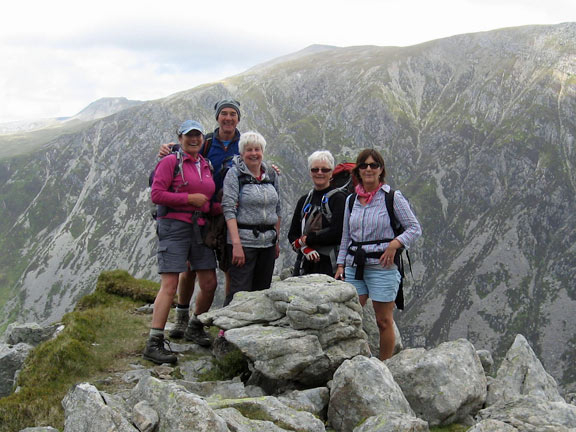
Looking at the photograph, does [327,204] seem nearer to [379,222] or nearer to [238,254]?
[379,222]

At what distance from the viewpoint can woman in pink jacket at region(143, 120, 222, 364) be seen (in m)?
10.1

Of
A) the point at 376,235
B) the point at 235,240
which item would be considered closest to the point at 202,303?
the point at 235,240

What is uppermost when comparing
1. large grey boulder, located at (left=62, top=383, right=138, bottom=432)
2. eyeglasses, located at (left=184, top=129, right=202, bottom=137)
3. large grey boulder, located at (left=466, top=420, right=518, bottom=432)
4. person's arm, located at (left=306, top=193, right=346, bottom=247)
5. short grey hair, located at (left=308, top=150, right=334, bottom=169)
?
eyeglasses, located at (left=184, top=129, right=202, bottom=137)

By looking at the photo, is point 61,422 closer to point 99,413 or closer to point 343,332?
point 99,413

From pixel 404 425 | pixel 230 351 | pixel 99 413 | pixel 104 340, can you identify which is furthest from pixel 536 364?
pixel 104 340

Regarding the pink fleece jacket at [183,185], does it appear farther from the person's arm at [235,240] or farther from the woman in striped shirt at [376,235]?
the woman in striped shirt at [376,235]

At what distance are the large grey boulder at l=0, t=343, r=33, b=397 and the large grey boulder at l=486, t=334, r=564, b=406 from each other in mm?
12354

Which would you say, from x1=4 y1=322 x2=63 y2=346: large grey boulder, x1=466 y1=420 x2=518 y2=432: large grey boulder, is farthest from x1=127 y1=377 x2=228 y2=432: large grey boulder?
x1=4 y1=322 x2=63 y2=346: large grey boulder

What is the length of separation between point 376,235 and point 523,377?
530 cm

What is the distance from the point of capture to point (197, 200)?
33.6ft

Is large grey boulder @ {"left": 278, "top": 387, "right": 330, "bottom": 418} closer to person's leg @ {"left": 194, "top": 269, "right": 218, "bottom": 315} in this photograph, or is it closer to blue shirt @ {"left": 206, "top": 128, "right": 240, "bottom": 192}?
person's leg @ {"left": 194, "top": 269, "right": 218, "bottom": 315}

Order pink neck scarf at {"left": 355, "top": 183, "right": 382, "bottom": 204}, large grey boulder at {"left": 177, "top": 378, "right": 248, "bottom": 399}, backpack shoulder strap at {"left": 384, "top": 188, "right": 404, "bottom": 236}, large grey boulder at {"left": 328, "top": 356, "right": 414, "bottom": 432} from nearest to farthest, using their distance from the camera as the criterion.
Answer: large grey boulder at {"left": 328, "top": 356, "right": 414, "bottom": 432}, large grey boulder at {"left": 177, "top": 378, "right": 248, "bottom": 399}, backpack shoulder strap at {"left": 384, "top": 188, "right": 404, "bottom": 236}, pink neck scarf at {"left": 355, "top": 183, "right": 382, "bottom": 204}

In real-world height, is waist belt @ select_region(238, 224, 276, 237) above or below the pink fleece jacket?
below

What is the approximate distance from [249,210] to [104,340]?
19.6 ft
